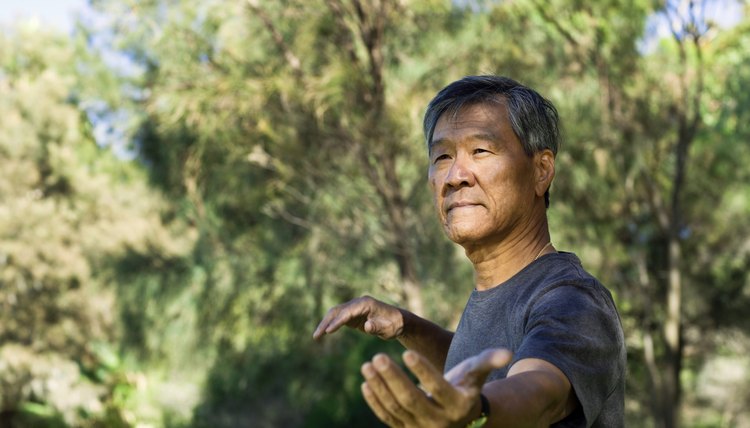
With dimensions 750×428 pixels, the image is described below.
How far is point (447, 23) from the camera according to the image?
39.7ft

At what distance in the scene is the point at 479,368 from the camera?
56.4 inches

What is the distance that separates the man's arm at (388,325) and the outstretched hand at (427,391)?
770 millimetres

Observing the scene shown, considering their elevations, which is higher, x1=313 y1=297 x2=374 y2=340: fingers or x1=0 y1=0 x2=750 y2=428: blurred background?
x1=0 y1=0 x2=750 y2=428: blurred background

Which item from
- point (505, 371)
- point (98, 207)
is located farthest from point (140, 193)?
point (505, 371)

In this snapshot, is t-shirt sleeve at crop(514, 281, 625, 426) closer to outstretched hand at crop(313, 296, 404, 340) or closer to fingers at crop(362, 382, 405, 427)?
fingers at crop(362, 382, 405, 427)

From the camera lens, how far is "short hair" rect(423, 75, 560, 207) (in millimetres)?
2078

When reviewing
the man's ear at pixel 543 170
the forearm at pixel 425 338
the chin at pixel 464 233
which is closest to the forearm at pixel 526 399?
the chin at pixel 464 233

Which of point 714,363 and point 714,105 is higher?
point 714,105

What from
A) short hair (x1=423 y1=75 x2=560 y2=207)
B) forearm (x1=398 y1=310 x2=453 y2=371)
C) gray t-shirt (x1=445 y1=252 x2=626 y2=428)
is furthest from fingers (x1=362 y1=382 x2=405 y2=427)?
forearm (x1=398 y1=310 x2=453 y2=371)

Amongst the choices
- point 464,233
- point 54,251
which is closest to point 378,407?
point 464,233

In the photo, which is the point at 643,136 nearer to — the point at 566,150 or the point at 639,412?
the point at 566,150

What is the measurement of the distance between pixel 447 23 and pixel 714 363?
8.03m

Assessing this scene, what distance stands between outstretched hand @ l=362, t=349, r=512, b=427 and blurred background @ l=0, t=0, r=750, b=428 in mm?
9308

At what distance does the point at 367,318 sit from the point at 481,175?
1.69 ft
